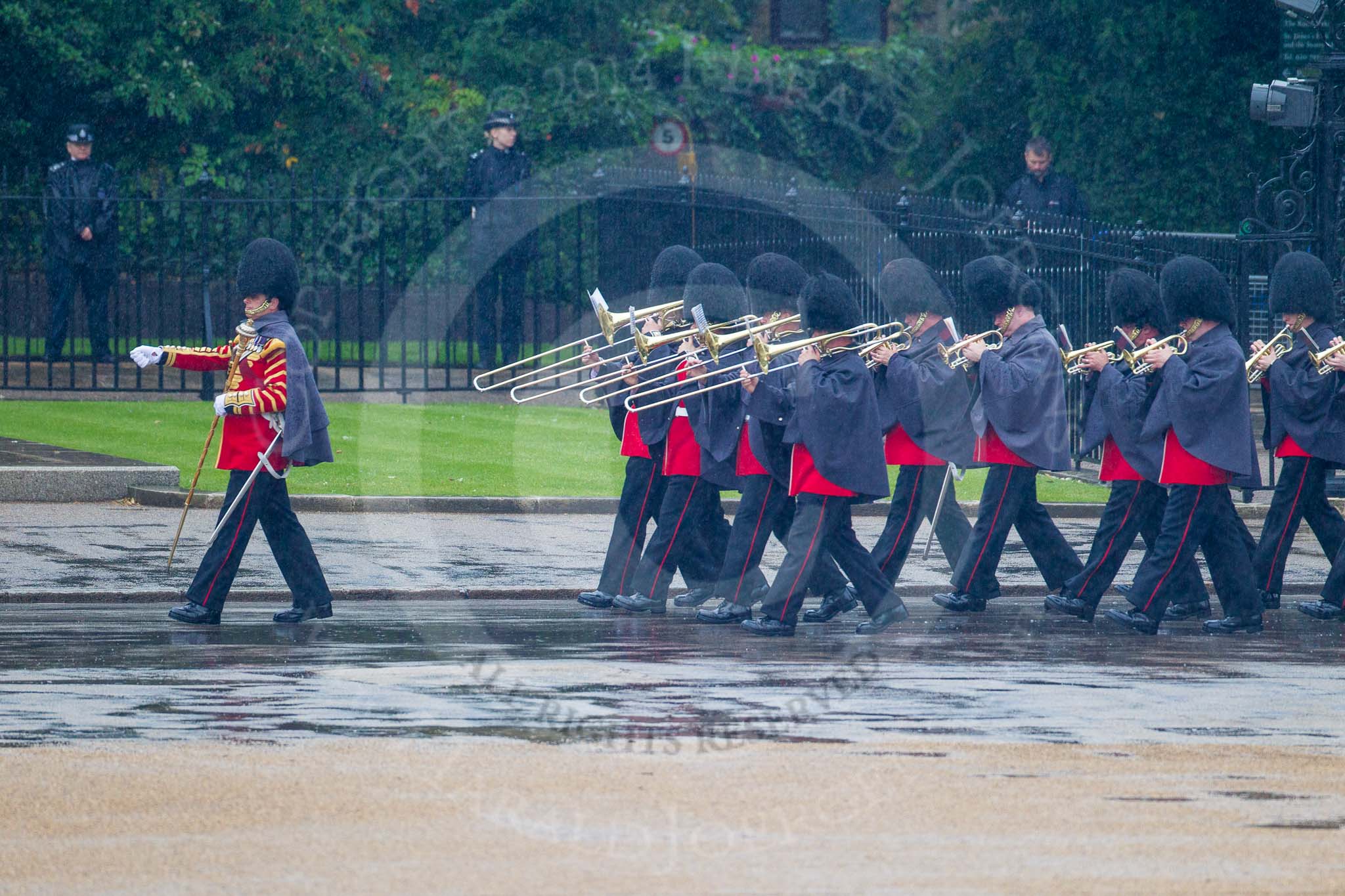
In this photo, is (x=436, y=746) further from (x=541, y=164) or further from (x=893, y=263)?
(x=541, y=164)

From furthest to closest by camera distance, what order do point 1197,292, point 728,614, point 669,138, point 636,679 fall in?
point 669,138, point 1197,292, point 728,614, point 636,679

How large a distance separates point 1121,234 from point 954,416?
19.6 feet

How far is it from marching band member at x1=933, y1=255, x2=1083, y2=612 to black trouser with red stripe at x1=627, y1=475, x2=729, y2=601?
1175 mm

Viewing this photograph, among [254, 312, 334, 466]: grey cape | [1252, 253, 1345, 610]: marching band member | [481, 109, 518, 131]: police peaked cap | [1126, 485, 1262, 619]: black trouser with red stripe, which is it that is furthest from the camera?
[481, 109, 518, 131]: police peaked cap

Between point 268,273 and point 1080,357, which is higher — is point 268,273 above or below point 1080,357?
above

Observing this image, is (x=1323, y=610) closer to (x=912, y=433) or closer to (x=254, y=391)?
(x=912, y=433)

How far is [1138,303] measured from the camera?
11625 mm

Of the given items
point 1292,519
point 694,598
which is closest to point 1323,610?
point 1292,519

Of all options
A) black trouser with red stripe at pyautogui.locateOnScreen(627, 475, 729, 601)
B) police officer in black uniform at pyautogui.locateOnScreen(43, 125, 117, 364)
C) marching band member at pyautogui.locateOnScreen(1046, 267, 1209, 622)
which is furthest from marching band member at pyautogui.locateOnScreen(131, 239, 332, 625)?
police officer in black uniform at pyautogui.locateOnScreen(43, 125, 117, 364)

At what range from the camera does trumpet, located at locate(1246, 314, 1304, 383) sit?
1171cm

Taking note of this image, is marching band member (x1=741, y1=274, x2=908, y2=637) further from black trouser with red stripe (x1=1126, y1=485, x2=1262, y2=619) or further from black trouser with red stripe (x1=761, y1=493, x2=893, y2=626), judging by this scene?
black trouser with red stripe (x1=1126, y1=485, x2=1262, y2=619)

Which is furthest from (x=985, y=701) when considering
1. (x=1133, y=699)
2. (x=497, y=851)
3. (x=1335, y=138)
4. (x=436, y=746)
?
(x=1335, y=138)

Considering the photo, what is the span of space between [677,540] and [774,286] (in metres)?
1.34

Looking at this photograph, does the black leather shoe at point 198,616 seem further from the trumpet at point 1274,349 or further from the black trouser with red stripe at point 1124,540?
the trumpet at point 1274,349
